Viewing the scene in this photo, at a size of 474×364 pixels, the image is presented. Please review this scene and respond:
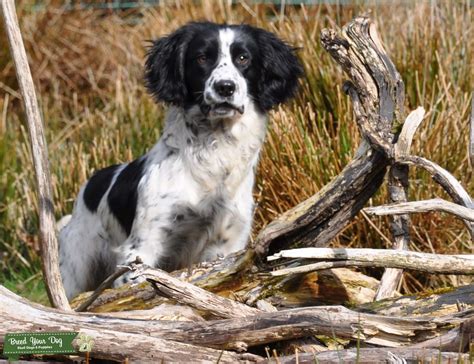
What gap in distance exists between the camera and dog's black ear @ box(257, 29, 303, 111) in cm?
521

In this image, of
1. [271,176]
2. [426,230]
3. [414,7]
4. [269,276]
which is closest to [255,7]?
[414,7]

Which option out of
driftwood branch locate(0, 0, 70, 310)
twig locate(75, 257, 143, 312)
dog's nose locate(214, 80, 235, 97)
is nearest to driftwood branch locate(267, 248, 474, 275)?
twig locate(75, 257, 143, 312)

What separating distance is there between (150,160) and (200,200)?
0.34 meters

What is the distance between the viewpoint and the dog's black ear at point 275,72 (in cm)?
521

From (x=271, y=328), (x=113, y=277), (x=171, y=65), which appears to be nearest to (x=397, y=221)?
(x=271, y=328)

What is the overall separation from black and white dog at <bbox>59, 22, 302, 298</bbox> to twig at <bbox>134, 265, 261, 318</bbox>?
5.06 feet

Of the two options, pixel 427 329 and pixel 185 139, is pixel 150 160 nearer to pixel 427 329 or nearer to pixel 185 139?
pixel 185 139

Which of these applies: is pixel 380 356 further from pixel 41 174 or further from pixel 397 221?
pixel 41 174

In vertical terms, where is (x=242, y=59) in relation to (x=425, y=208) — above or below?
above

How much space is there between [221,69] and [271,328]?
1.96 metres

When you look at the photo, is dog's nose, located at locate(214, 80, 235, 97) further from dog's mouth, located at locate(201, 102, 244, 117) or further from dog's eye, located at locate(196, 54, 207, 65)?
dog's eye, located at locate(196, 54, 207, 65)

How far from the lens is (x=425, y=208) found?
317 centimetres

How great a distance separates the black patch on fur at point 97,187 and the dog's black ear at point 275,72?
971mm

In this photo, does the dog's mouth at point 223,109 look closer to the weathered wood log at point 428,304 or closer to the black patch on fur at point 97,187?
the black patch on fur at point 97,187
